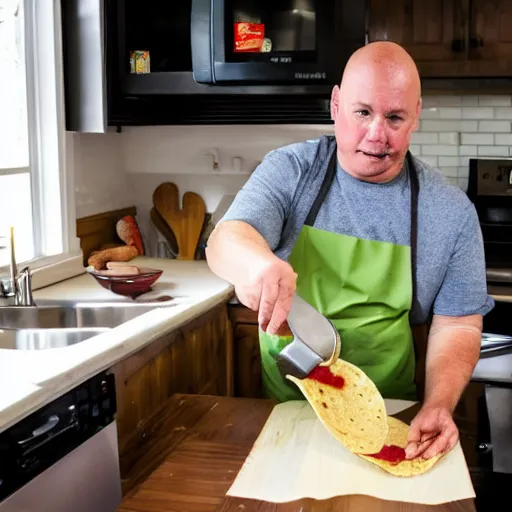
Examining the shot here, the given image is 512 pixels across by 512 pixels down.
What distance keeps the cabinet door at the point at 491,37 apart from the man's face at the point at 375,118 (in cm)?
157

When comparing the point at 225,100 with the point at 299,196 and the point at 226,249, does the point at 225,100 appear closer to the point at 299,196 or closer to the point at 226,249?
the point at 299,196

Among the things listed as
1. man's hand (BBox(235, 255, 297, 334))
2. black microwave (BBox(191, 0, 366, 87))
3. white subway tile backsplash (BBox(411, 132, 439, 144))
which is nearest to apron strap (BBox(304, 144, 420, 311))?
man's hand (BBox(235, 255, 297, 334))

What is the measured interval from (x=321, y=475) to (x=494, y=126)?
249cm

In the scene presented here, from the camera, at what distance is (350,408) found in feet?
4.98

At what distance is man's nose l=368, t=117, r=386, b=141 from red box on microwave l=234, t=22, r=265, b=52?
1220 mm

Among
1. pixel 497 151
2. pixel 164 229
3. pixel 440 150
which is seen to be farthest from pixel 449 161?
pixel 164 229

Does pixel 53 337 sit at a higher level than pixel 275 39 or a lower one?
lower

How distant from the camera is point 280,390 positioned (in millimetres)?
1979

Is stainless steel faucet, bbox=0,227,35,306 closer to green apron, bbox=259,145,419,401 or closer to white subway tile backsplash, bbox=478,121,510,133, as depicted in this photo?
green apron, bbox=259,145,419,401

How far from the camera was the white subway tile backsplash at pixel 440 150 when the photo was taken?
3576 mm

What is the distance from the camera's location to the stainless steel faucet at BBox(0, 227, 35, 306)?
228 centimetres

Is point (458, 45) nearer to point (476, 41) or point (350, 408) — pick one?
point (476, 41)

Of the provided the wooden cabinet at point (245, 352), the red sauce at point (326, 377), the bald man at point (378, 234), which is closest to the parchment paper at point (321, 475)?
the red sauce at point (326, 377)

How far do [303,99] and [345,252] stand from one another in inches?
49.9
